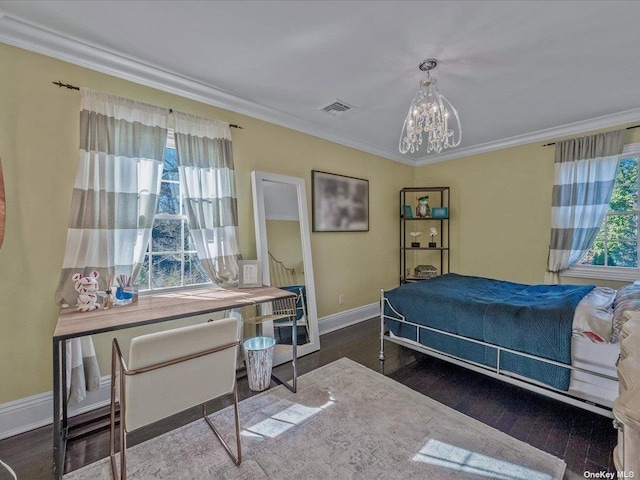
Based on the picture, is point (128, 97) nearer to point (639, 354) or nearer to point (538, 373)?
point (639, 354)

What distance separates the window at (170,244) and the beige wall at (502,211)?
3674 mm

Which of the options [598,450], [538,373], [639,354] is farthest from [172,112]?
[598,450]

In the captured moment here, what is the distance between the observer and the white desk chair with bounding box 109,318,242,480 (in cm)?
124

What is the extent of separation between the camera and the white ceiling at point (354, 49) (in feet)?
5.25

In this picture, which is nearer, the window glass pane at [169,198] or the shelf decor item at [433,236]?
the window glass pane at [169,198]

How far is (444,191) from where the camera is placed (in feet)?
14.6

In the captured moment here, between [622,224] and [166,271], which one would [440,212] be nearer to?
A: [622,224]

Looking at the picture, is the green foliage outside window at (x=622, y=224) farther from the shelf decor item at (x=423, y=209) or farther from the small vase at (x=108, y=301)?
the small vase at (x=108, y=301)

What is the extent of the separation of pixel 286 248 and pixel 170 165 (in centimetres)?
132

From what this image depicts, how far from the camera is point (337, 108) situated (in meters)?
2.87

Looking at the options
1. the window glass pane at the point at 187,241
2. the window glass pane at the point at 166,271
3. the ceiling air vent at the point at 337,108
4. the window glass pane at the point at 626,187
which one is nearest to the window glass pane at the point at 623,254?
the window glass pane at the point at 626,187

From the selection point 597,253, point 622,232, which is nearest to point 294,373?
point 597,253

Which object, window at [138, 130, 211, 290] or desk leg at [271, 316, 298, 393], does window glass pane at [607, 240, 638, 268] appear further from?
window at [138, 130, 211, 290]

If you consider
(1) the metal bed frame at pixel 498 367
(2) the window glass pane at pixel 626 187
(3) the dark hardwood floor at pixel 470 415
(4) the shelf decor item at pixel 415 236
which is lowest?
(3) the dark hardwood floor at pixel 470 415
